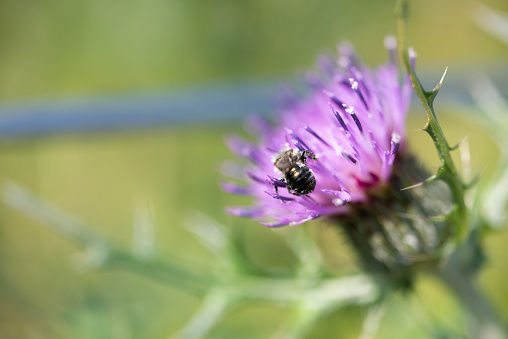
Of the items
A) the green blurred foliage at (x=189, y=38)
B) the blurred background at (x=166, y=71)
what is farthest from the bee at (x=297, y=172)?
the green blurred foliage at (x=189, y=38)

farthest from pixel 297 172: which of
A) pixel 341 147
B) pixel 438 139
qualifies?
pixel 438 139

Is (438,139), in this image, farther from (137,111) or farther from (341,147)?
(137,111)

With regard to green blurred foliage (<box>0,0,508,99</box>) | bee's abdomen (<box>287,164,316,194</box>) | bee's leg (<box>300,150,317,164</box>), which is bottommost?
bee's abdomen (<box>287,164,316,194</box>)

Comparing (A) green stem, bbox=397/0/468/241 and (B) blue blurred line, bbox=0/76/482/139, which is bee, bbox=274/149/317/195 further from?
(B) blue blurred line, bbox=0/76/482/139

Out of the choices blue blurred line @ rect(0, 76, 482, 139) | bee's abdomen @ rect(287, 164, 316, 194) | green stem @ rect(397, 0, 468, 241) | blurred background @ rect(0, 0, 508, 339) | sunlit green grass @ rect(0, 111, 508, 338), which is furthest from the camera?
blurred background @ rect(0, 0, 508, 339)

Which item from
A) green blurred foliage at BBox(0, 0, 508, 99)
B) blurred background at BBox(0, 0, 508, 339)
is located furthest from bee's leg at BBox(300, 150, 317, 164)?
green blurred foliage at BBox(0, 0, 508, 99)

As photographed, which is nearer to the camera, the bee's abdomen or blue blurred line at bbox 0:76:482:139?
the bee's abdomen

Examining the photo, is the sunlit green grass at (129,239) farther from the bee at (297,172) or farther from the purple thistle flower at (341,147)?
the bee at (297,172)

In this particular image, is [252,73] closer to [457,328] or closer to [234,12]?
[234,12]
